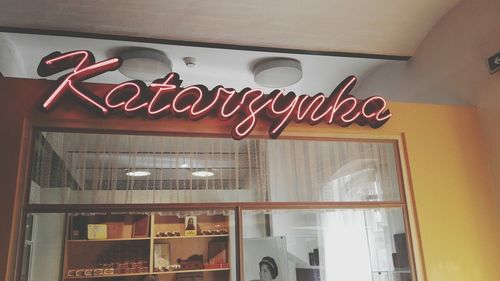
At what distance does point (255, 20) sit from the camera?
13.3 feet

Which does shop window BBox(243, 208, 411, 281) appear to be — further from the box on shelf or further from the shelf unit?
the box on shelf

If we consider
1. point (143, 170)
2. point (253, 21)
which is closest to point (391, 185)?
point (253, 21)

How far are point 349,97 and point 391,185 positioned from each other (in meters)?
0.97

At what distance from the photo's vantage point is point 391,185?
402 cm

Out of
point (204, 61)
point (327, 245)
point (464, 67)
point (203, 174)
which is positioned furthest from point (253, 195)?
point (464, 67)

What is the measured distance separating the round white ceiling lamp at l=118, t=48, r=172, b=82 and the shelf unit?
177 cm

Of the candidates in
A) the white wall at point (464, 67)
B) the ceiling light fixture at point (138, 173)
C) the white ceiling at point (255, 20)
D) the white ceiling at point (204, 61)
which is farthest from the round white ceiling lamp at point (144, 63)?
the white wall at point (464, 67)

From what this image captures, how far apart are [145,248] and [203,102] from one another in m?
3.03

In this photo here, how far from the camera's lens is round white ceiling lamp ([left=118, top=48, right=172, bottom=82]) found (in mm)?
4445

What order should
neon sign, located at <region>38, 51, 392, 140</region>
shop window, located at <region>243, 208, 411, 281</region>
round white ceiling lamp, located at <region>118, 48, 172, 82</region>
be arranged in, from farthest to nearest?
round white ceiling lamp, located at <region>118, 48, 172, 82</region>
shop window, located at <region>243, 208, 411, 281</region>
neon sign, located at <region>38, 51, 392, 140</region>

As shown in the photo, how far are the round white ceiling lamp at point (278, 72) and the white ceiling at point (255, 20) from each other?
0.33 m

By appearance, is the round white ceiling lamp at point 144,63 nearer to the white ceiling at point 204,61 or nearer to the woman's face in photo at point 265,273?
the white ceiling at point 204,61

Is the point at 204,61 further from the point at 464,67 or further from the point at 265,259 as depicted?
the point at 464,67

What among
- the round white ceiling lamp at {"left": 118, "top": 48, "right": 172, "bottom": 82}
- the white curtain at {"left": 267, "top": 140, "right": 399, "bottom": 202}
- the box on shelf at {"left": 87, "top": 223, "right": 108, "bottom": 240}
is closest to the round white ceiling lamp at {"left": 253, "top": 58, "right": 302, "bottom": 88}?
the round white ceiling lamp at {"left": 118, "top": 48, "right": 172, "bottom": 82}
